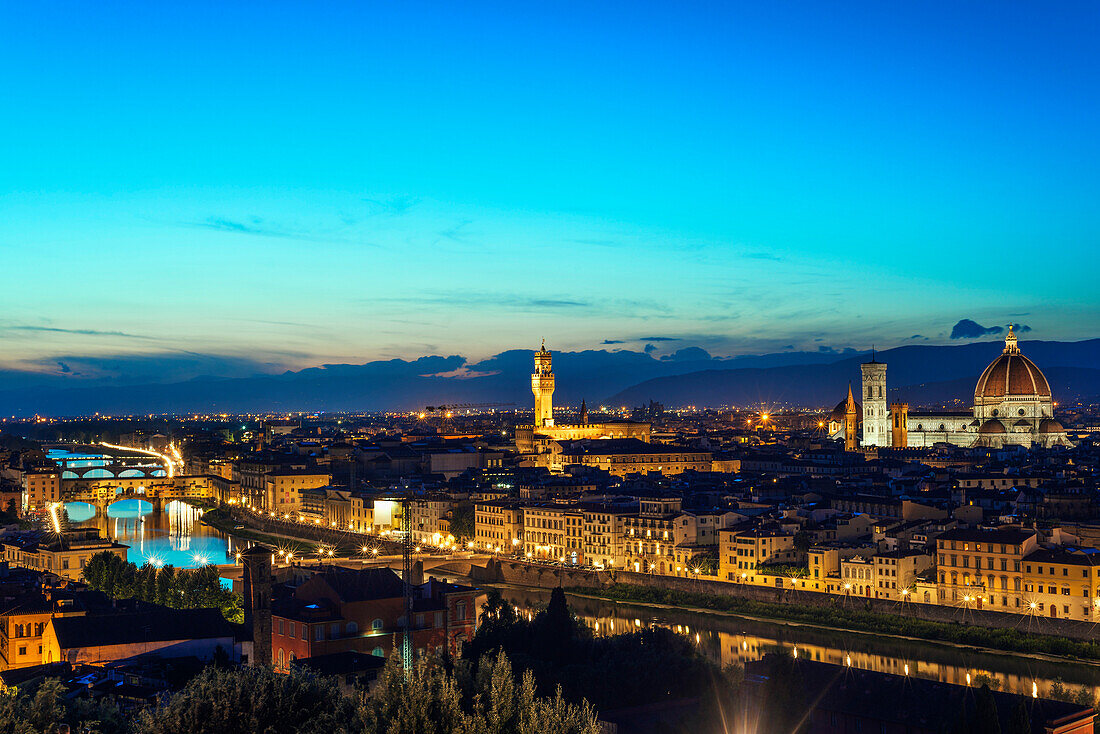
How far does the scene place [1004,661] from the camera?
23328mm

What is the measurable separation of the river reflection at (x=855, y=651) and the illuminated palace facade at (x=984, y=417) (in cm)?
3976

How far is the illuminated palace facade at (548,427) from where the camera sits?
7794 centimetres

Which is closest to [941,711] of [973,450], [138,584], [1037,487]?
[138,584]

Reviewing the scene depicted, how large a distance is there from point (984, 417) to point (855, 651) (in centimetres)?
4558

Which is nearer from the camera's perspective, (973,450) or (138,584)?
(138,584)

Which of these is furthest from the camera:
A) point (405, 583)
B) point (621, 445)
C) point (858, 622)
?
point (621, 445)

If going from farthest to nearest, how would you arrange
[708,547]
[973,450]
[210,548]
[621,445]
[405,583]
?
1. [621,445]
2. [973,450]
3. [210,548]
4. [708,547]
5. [405,583]

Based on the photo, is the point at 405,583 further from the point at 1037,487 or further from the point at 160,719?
the point at 1037,487

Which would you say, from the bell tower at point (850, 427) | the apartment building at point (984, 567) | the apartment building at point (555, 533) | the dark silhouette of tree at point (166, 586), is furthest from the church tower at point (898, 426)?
the dark silhouette of tree at point (166, 586)

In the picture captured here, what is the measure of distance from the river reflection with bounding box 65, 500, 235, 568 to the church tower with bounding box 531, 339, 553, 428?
21.8m

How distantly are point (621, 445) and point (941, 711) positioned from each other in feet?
168

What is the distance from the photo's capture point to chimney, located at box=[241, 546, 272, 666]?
19.7 meters

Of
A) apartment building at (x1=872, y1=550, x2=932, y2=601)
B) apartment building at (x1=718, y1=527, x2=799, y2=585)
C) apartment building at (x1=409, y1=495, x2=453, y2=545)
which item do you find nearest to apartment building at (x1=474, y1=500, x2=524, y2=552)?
apartment building at (x1=409, y1=495, x2=453, y2=545)

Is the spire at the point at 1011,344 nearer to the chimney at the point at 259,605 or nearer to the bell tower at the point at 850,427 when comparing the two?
the bell tower at the point at 850,427
